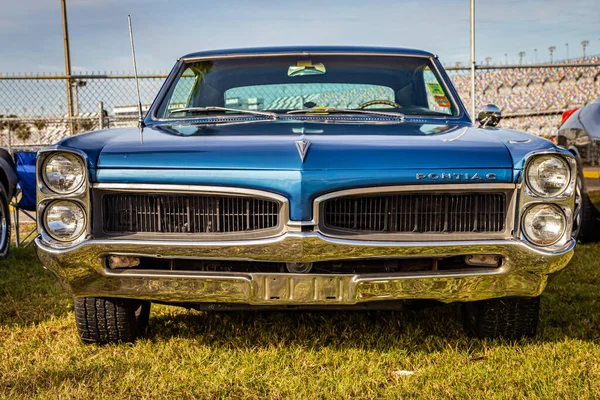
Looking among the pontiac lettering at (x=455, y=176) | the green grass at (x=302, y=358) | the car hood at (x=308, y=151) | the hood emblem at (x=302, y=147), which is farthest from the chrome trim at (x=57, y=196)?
the pontiac lettering at (x=455, y=176)

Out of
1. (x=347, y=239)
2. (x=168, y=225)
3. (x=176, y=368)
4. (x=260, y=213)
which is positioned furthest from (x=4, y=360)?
(x=347, y=239)

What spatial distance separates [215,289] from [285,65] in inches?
72.5

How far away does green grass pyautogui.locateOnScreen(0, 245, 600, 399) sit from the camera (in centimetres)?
279

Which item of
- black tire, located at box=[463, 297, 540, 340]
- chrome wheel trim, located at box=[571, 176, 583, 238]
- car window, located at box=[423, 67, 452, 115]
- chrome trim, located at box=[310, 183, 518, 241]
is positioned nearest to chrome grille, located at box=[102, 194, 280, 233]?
chrome trim, located at box=[310, 183, 518, 241]

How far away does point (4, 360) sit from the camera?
Result: 3195 millimetres

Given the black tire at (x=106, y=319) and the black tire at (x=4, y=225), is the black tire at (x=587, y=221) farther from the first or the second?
the black tire at (x=4, y=225)

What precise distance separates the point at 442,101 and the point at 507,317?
4.65 feet

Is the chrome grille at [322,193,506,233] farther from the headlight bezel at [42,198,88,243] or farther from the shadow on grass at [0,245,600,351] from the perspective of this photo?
the headlight bezel at [42,198,88,243]

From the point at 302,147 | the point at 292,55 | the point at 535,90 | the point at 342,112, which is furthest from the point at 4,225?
the point at 535,90

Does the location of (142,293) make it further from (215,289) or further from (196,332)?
(196,332)

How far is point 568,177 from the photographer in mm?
2787

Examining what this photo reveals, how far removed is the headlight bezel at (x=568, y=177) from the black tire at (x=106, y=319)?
1888 millimetres

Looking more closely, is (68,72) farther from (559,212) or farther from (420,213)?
(559,212)

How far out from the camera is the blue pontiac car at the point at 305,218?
2666 millimetres
